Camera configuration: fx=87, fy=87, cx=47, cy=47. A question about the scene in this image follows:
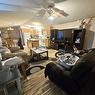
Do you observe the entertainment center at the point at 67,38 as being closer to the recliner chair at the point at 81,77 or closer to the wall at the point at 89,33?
the wall at the point at 89,33

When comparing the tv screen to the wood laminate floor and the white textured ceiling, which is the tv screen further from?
the wood laminate floor

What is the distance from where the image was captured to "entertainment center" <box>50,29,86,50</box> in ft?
14.5

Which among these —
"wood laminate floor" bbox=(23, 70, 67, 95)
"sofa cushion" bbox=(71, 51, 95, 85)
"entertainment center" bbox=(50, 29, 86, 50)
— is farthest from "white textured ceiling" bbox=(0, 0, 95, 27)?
"wood laminate floor" bbox=(23, 70, 67, 95)

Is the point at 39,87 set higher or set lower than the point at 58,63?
lower

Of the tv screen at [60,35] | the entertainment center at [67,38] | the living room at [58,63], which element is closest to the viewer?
the living room at [58,63]

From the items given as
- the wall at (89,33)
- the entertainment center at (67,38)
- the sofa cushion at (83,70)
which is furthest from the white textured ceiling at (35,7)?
the sofa cushion at (83,70)

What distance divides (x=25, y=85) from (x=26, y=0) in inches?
85.2

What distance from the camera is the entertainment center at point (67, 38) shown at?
4422mm

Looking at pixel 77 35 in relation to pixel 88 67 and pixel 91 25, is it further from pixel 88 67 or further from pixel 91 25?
pixel 88 67

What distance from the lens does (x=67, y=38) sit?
5.18 metres

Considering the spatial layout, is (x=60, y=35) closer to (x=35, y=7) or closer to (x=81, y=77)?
(x=35, y=7)

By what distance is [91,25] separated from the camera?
4219 mm

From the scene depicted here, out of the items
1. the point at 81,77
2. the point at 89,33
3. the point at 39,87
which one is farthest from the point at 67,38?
the point at 81,77

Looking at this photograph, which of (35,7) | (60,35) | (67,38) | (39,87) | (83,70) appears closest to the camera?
(83,70)
